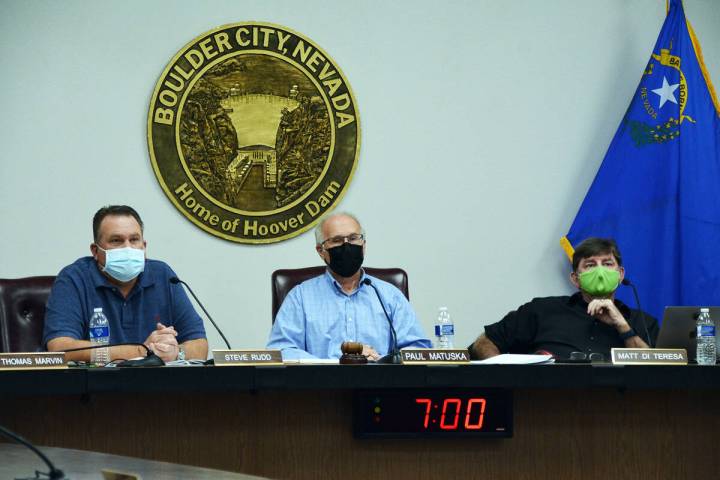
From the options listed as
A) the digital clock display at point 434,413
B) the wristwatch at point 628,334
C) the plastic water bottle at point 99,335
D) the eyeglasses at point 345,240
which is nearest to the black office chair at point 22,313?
the plastic water bottle at point 99,335

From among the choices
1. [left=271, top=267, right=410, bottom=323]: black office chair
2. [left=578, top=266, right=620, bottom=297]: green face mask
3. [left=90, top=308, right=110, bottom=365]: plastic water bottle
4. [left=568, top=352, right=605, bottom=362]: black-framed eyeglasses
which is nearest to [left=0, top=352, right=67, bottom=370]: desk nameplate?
[left=90, top=308, right=110, bottom=365]: plastic water bottle

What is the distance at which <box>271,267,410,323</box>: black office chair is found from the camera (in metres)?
3.35

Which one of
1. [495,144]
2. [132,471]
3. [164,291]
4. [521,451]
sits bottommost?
[521,451]

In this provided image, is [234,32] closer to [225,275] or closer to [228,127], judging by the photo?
[228,127]

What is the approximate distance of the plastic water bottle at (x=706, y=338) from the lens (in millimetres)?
2545

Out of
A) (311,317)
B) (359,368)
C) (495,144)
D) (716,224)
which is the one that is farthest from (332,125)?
(359,368)

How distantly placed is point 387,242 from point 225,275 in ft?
2.33

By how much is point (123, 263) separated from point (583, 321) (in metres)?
1.64

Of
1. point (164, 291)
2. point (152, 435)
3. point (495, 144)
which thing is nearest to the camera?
point (152, 435)

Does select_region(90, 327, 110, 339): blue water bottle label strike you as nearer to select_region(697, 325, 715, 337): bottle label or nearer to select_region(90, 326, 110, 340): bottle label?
select_region(90, 326, 110, 340): bottle label

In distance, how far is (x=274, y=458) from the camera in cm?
219

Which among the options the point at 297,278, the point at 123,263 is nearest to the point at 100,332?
the point at 123,263

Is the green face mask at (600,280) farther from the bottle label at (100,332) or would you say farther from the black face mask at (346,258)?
the bottle label at (100,332)

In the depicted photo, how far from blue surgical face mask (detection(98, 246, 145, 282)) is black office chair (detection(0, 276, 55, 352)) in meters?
0.28
